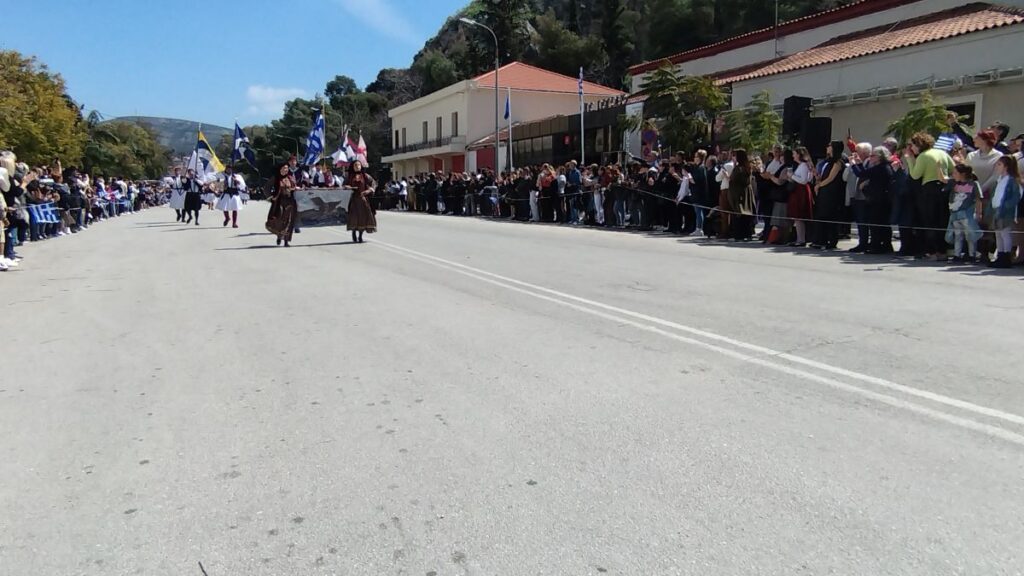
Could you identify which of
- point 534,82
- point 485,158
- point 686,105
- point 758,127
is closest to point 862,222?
point 758,127

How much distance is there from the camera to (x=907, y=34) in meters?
23.6

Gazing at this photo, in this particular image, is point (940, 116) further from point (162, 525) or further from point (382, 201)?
point (382, 201)

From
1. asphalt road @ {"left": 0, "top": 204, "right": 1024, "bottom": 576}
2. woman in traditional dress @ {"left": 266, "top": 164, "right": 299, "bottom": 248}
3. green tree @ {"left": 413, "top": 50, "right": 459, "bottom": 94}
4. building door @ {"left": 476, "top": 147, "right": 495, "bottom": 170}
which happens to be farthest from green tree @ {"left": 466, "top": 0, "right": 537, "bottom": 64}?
asphalt road @ {"left": 0, "top": 204, "right": 1024, "bottom": 576}

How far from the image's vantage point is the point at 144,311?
9195 mm

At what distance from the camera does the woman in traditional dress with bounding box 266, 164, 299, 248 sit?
54.7ft

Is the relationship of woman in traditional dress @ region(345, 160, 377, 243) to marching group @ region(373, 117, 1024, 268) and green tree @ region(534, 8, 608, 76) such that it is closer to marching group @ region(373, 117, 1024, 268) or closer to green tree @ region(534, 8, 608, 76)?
marching group @ region(373, 117, 1024, 268)

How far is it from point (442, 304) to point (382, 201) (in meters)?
38.9

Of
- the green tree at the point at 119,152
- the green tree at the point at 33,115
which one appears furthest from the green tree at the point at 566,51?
the green tree at the point at 33,115

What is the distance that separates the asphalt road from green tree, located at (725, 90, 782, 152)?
12.9 metres

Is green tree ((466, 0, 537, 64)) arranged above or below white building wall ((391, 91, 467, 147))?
above

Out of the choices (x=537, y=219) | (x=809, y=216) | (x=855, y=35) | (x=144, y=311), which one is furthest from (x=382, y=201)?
(x=144, y=311)

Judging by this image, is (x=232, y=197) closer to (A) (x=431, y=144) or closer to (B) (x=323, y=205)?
(B) (x=323, y=205)

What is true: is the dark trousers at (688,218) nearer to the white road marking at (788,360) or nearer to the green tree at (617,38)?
the white road marking at (788,360)

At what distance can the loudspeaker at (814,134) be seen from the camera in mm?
16250
